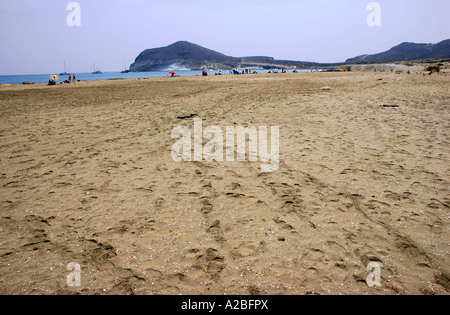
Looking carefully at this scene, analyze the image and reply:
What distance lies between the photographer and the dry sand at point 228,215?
2578 mm

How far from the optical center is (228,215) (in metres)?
3.66

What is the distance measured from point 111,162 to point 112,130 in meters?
3.07

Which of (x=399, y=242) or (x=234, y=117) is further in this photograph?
(x=234, y=117)

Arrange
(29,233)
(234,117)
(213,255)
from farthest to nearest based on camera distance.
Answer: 1. (234,117)
2. (29,233)
3. (213,255)

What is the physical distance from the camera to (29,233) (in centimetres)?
330

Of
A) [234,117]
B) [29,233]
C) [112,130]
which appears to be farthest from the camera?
[234,117]

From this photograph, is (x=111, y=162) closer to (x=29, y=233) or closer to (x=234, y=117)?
(x=29, y=233)

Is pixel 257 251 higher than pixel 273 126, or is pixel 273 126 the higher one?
pixel 273 126

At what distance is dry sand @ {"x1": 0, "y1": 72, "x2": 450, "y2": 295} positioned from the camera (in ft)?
8.46

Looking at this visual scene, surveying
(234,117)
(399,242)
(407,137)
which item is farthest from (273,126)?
(399,242)

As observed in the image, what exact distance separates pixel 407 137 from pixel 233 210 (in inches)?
247

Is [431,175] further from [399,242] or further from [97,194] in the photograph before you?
[97,194]

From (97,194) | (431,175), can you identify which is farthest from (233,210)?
(431,175)

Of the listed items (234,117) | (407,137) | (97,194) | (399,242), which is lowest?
(399,242)
